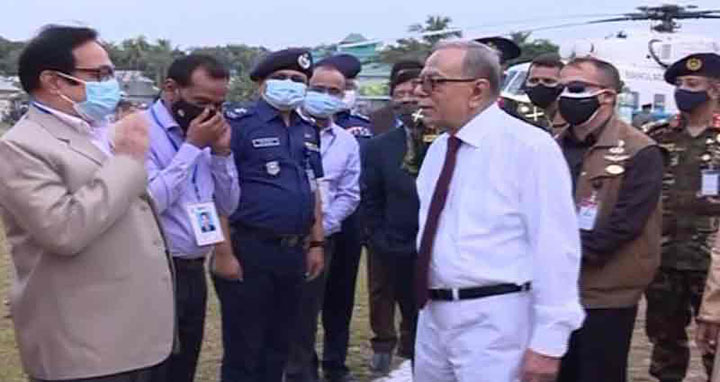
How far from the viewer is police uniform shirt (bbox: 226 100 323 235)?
5598 mm

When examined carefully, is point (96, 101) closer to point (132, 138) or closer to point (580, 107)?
point (132, 138)

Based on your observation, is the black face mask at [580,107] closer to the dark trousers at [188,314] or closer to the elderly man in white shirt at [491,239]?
the elderly man in white shirt at [491,239]

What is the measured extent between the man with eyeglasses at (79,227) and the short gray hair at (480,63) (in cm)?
111

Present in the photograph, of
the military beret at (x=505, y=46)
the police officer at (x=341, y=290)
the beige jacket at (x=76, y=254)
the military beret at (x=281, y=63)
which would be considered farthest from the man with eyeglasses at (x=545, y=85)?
the beige jacket at (x=76, y=254)

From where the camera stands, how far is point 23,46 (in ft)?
12.4

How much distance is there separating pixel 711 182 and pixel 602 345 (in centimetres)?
150

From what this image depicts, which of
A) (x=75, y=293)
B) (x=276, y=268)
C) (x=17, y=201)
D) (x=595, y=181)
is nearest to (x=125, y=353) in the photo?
(x=75, y=293)

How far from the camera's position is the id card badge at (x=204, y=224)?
4.90 metres

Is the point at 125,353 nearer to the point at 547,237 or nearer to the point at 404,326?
the point at 547,237

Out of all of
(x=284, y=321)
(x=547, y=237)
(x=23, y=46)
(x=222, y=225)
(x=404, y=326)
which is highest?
(x=23, y=46)

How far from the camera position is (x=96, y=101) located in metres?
3.70

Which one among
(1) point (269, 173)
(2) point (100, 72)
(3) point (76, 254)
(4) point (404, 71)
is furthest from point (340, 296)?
(3) point (76, 254)

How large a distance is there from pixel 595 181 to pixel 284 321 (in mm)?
1729

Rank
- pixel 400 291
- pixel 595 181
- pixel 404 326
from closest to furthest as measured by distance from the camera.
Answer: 1. pixel 595 181
2. pixel 400 291
3. pixel 404 326
